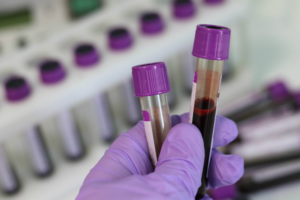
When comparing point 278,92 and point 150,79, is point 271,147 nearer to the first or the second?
point 278,92

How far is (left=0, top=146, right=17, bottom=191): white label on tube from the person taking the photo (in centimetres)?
63

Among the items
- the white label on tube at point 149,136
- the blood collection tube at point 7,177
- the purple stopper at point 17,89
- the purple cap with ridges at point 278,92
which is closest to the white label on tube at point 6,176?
Answer: the blood collection tube at point 7,177

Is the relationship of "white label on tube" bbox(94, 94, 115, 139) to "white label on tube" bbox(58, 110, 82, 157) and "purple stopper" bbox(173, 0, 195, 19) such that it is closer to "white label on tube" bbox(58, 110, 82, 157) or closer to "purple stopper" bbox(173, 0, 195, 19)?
"white label on tube" bbox(58, 110, 82, 157)

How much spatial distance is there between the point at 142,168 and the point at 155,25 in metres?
0.37

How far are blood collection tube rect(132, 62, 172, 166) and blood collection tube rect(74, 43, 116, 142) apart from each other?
301mm

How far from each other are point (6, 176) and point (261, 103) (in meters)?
0.61

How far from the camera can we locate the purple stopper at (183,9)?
2.45 ft

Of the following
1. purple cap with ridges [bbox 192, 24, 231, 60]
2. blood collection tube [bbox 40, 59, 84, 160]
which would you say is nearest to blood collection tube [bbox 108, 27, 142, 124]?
blood collection tube [bbox 40, 59, 84, 160]

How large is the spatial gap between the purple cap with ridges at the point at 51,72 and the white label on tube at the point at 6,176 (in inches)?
6.3

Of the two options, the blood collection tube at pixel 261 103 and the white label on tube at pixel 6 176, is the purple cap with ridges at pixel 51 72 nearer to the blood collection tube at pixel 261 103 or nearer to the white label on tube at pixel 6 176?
the white label on tube at pixel 6 176

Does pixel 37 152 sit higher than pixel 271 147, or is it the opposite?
pixel 37 152

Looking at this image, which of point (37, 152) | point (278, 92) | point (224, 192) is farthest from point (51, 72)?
point (278, 92)

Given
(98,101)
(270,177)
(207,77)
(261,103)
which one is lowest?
(270,177)

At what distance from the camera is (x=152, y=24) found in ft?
2.33
